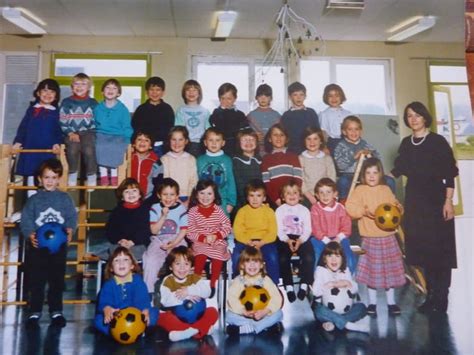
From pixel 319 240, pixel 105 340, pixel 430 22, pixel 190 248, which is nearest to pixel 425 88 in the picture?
pixel 430 22

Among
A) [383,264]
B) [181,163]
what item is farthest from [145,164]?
[383,264]

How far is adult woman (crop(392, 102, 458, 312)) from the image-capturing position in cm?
191

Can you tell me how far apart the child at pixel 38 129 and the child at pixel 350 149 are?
4.36ft

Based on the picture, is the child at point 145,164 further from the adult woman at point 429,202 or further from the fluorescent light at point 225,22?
the adult woman at point 429,202

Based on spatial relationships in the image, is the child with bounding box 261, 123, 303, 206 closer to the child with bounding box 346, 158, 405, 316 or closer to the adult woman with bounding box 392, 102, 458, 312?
the child with bounding box 346, 158, 405, 316

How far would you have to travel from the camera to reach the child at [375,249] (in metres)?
1.90

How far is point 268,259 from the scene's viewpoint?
182 cm

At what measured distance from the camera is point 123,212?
1836 millimetres

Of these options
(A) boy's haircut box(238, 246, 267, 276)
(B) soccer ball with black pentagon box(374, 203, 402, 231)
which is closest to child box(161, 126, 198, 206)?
(A) boy's haircut box(238, 246, 267, 276)

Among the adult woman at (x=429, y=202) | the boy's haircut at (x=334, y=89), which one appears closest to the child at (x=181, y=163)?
the boy's haircut at (x=334, y=89)

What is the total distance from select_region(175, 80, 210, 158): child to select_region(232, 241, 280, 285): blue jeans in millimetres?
500

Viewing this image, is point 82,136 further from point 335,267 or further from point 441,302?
point 441,302

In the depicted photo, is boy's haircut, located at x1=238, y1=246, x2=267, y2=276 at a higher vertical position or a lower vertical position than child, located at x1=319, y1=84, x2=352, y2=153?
lower

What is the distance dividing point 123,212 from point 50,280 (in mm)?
397
